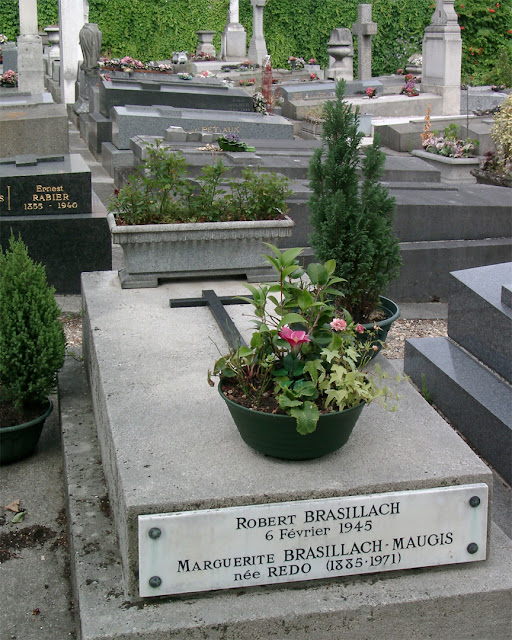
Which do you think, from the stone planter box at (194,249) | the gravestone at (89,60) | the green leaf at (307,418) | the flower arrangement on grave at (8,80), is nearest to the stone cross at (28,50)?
the flower arrangement on grave at (8,80)

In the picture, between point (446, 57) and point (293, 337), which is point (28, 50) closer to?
point (446, 57)

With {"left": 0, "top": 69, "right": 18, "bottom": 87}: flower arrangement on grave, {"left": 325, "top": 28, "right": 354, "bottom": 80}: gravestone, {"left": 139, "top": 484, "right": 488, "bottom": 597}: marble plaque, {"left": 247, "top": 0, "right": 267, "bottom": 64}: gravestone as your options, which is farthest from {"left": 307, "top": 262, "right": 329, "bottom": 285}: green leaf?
{"left": 247, "top": 0, "right": 267, "bottom": 64}: gravestone

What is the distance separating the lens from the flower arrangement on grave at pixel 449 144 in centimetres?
1237

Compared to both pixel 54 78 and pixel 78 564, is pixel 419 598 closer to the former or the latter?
pixel 78 564

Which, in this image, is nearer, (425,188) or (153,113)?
(425,188)

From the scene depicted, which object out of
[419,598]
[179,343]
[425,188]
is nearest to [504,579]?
[419,598]

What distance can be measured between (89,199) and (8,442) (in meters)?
3.45

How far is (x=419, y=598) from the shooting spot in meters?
2.74

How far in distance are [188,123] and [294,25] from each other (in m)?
20.3

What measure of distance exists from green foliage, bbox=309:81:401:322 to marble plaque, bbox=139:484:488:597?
1.84m

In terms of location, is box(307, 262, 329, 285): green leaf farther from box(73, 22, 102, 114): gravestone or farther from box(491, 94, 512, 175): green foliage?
box(73, 22, 102, 114): gravestone

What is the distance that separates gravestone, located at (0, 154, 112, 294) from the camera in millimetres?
7094

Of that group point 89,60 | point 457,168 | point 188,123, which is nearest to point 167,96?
point 188,123

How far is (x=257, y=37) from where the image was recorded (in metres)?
28.9
